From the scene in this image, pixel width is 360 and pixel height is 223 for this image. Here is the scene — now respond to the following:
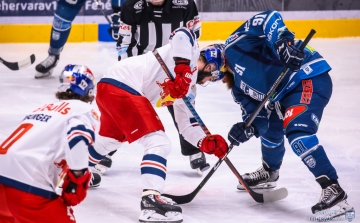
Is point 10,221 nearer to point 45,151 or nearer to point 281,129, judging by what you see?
point 45,151

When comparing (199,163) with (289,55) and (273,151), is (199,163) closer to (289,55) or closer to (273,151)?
(273,151)

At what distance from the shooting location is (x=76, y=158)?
238 cm

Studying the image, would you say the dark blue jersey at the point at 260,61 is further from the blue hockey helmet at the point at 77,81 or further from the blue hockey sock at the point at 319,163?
the blue hockey helmet at the point at 77,81

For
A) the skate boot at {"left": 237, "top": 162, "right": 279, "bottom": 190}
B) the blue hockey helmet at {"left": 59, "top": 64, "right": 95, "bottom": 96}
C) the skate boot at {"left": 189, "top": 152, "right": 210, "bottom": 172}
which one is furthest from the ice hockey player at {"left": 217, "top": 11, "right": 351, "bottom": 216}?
the blue hockey helmet at {"left": 59, "top": 64, "right": 95, "bottom": 96}

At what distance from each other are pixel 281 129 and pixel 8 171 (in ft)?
5.22

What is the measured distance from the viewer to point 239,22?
773cm

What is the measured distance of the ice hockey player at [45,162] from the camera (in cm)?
240

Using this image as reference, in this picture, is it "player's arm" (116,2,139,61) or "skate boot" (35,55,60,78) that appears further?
"skate boot" (35,55,60,78)

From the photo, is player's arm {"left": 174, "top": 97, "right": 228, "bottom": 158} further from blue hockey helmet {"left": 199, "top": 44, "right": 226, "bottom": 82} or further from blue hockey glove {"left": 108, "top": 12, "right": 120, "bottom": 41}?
blue hockey glove {"left": 108, "top": 12, "right": 120, "bottom": 41}

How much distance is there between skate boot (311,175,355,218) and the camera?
323 centimetres

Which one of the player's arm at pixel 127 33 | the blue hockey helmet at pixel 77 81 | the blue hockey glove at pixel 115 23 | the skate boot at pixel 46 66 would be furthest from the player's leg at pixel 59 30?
the blue hockey helmet at pixel 77 81

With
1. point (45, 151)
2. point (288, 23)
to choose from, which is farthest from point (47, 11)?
point (45, 151)

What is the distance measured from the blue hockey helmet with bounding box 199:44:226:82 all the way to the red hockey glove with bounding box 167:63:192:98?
0.14 meters

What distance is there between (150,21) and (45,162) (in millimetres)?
2244
